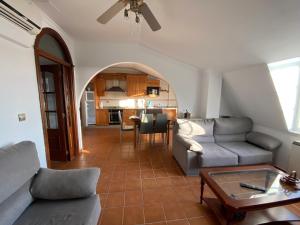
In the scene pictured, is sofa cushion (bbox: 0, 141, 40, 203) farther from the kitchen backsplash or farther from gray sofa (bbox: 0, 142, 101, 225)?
the kitchen backsplash

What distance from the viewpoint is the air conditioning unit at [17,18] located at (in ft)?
4.74

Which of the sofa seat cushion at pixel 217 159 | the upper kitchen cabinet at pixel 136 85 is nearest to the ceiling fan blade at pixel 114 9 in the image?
the sofa seat cushion at pixel 217 159

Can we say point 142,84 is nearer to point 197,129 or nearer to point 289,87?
point 197,129

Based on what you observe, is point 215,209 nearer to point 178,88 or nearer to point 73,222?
point 73,222

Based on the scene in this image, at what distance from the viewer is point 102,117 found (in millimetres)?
6410

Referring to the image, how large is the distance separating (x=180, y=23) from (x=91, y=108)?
17.4 feet

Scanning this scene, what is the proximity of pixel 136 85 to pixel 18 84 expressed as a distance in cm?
497

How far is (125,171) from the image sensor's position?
277 cm

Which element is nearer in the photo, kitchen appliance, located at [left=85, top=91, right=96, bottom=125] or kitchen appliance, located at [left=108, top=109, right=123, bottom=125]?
kitchen appliance, located at [left=85, top=91, right=96, bottom=125]

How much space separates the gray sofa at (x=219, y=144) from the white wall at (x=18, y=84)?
2.25 metres

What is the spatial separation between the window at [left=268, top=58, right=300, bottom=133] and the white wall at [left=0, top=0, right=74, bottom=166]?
3.33 metres

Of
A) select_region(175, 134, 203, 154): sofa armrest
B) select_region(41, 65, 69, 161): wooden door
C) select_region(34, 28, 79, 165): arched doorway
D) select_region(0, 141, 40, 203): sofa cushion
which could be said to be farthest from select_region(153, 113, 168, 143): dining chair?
select_region(0, 141, 40, 203): sofa cushion

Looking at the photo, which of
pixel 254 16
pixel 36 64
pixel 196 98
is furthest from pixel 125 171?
pixel 254 16

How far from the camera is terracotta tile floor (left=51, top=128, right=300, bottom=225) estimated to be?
174 centimetres
